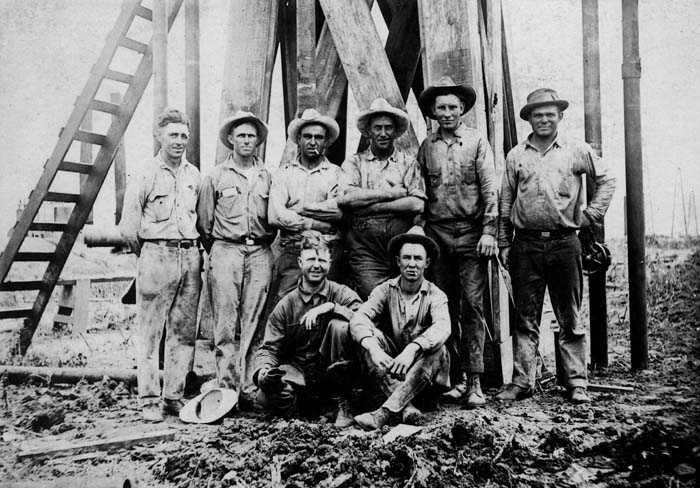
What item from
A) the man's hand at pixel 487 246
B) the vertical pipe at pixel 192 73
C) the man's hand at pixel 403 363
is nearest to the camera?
the man's hand at pixel 403 363

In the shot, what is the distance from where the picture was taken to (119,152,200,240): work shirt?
14.6 feet

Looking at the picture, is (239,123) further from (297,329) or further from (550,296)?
(550,296)

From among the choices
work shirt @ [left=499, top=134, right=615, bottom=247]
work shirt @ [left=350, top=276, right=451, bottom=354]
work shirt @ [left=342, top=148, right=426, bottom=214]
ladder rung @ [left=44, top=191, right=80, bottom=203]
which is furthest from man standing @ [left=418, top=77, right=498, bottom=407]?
ladder rung @ [left=44, top=191, right=80, bottom=203]

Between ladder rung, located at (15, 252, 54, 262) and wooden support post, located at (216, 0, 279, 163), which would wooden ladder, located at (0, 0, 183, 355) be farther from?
wooden support post, located at (216, 0, 279, 163)

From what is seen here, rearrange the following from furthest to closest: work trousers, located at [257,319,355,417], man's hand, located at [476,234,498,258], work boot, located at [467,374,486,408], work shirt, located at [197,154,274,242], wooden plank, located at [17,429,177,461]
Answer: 1. work shirt, located at [197,154,274,242]
2. man's hand, located at [476,234,498,258]
3. work boot, located at [467,374,486,408]
4. work trousers, located at [257,319,355,417]
5. wooden plank, located at [17,429,177,461]

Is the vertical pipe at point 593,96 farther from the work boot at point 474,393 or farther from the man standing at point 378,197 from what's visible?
the man standing at point 378,197

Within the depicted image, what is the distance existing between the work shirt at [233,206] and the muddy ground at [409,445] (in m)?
1.41

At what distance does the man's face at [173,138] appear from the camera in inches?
177

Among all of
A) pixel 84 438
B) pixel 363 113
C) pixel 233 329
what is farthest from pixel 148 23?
pixel 84 438

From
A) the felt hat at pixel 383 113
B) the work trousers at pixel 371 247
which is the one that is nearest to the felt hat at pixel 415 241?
the work trousers at pixel 371 247

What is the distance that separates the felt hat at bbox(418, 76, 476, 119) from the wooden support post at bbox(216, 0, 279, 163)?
1583mm

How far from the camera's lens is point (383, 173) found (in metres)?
4.64

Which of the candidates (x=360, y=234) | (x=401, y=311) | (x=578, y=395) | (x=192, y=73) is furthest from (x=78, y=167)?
(x=578, y=395)

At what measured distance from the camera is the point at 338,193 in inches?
185
